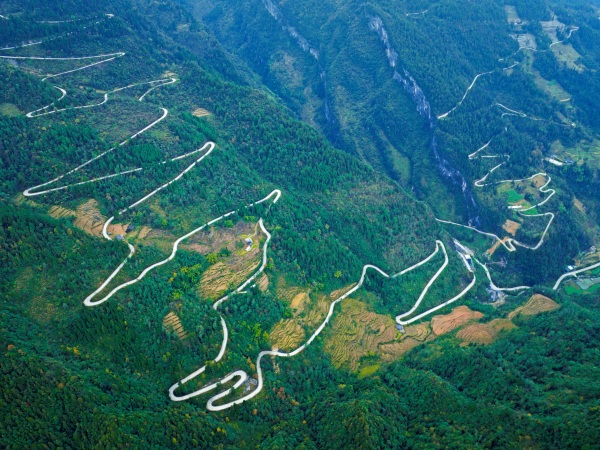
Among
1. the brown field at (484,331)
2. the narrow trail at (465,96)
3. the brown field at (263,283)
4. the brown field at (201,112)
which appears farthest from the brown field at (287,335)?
the narrow trail at (465,96)

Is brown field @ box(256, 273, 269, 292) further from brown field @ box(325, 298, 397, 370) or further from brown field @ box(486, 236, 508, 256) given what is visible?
brown field @ box(486, 236, 508, 256)

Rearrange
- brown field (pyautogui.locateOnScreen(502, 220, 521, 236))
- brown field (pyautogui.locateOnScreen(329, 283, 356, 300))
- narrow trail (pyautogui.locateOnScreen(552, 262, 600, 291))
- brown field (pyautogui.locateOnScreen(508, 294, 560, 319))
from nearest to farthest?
brown field (pyautogui.locateOnScreen(329, 283, 356, 300))
brown field (pyautogui.locateOnScreen(508, 294, 560, 319))
narrow trail (pyautogui.locateOnScreen(552, 262, 600, 291))
brown field (pyautogui.locateOnScreen(502, 220, 521, 236))

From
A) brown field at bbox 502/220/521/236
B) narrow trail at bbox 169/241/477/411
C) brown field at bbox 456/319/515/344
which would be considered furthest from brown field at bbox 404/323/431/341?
brown field at bbox 502/220/521/236

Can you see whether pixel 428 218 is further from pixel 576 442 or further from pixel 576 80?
pixel 576 80

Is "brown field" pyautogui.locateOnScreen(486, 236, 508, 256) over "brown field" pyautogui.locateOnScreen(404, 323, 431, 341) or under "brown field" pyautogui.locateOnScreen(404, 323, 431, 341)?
under

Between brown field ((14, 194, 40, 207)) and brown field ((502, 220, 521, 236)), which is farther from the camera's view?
brown field ((502, 220, 521, 236))

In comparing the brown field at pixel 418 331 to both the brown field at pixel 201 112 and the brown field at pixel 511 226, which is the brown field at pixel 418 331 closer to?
the brown field at pixel 511 226

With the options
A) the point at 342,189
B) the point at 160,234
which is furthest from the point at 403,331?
the point at 160,234
